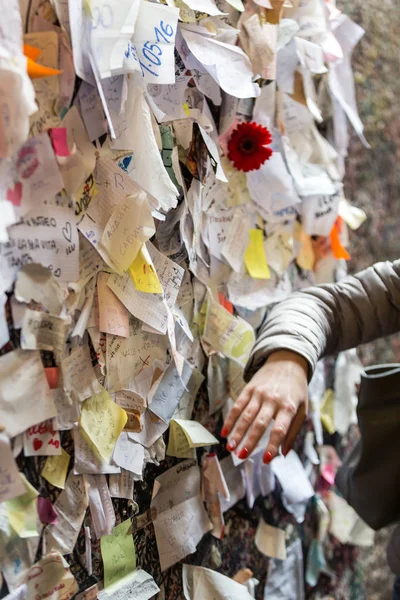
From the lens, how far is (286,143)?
1.10 metres

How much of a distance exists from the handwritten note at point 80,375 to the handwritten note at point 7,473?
95 millimetres

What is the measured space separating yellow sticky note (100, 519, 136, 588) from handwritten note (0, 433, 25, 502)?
19cm

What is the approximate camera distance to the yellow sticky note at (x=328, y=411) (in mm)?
1296

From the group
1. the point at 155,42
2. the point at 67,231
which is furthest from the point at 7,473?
the point at 155,42

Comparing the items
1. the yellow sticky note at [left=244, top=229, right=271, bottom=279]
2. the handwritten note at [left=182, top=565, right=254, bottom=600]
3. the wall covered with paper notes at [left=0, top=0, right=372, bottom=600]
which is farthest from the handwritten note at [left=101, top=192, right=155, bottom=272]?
the handwritten note at [left=182, top=565, right=254, bottom=600]

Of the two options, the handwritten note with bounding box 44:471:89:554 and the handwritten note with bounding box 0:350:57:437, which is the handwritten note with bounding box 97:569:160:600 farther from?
the handwritten note with bounding box 0:350:57:437

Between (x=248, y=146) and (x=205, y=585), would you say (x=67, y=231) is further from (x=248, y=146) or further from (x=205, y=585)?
(x=205, y=585)

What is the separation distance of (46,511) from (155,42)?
0.56 meters

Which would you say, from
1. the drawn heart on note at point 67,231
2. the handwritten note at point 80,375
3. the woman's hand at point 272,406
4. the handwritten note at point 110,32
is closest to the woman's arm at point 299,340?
the woman's hand at point 272,406

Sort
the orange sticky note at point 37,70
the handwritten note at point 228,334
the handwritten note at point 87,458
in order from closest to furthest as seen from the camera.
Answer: the orange sticky note at point 37,70 → the handwritten note at point 87,458 → the handwritten note at point 228,334

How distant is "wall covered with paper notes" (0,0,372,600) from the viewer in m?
0.65

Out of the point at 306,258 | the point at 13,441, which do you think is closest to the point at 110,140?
the point at 13,441

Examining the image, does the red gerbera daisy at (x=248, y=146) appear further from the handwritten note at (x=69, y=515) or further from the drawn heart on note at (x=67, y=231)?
the handwritten note at (x=69, y=515)

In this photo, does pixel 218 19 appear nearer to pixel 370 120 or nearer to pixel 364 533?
pixel 370 120
